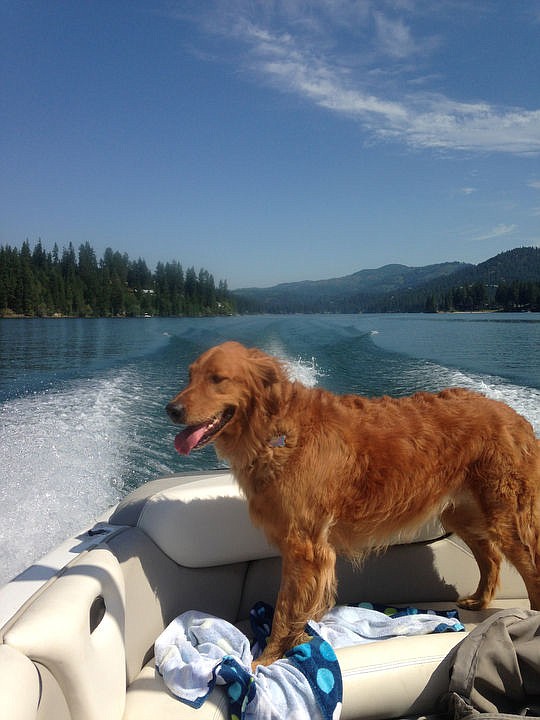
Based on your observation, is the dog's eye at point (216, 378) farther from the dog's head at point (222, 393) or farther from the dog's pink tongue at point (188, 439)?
the dog's pink tongue at point (188, 439)

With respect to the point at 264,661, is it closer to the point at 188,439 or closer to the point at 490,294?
the point at 188,439

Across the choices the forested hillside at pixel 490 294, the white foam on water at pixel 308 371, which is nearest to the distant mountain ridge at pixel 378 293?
the forested hillside at pixel 490 294

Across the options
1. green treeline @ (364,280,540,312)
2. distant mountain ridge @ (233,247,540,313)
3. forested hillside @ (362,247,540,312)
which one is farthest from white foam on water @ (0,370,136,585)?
forested hillside @ (362,247,540,312)

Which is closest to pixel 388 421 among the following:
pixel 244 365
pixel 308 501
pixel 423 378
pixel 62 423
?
pixel 308 501

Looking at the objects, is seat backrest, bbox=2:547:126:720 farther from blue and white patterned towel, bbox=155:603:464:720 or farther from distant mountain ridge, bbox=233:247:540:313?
distant mountain ridge, bbox=233:247:540:313

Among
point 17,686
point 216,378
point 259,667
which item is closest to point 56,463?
point 216,378

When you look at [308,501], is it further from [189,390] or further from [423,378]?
[423,378]

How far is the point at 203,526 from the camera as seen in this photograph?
2.99 metres

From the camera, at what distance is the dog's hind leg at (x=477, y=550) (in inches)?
130

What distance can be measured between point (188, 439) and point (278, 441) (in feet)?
1.64

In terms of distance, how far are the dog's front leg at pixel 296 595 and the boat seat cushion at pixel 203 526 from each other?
0.29 m

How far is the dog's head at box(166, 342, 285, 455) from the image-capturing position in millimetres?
2506

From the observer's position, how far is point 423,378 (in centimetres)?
1013

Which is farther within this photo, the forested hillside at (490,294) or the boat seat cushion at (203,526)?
the forested hillside at (490,294)
